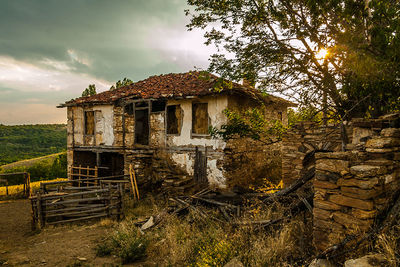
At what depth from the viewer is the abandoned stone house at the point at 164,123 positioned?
10.5m

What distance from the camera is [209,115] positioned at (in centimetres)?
1069

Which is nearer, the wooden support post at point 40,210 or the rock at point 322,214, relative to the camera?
the rock at point 322,214

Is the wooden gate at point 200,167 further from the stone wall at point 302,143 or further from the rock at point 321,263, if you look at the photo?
the rock at point 321,263

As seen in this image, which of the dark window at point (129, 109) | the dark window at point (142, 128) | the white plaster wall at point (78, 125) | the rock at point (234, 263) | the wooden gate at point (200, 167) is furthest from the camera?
the dark window at point (142, 128)

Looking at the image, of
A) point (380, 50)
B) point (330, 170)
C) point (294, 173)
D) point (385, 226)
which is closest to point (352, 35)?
point (380, 50)

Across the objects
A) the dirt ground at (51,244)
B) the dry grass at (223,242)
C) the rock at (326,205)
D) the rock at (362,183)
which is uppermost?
the rock at (362,183)

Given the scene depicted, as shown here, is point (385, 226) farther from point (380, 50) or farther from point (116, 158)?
point (116, 158)

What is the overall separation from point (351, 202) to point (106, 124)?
43.4 ft

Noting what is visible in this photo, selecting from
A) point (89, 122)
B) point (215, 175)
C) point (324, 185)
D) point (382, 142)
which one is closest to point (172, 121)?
point (215, 175)

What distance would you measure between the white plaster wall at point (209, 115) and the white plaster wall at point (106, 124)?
397 cm

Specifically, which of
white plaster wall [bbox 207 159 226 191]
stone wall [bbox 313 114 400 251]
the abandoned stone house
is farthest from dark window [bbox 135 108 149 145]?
stone wall [bbox 313 114 400 251]

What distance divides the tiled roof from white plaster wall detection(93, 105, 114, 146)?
1.58 feet

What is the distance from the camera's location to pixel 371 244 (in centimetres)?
279

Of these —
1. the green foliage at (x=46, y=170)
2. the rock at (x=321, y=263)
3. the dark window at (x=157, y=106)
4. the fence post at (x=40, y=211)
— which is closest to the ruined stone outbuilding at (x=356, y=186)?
the rock at (x=321, y=263)
